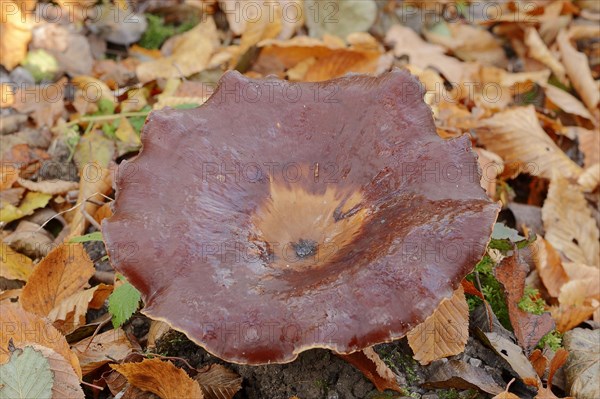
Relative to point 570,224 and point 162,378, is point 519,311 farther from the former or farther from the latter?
point 162,378

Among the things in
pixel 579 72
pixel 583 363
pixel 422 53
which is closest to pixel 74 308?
pixel 583 363

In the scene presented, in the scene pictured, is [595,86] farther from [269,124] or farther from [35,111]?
[35,111]

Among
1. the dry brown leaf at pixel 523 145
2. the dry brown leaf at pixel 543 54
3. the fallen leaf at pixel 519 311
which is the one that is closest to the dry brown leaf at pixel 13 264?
the fallen leaf at pixel 519 311

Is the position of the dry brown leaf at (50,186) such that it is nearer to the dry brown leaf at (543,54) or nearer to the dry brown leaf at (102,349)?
the dry brown leaf at (102,349)

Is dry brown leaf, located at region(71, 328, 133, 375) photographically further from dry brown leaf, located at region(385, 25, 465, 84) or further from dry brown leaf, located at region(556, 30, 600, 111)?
dry brown leaf, located at region(556, 30, 600, 111)

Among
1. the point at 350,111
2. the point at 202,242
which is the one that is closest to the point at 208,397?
the point at 202,242

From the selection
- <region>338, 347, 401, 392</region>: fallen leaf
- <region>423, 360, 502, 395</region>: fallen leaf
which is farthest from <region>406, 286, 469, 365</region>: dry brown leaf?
<region>338, 347, 401, 392</region>: fallen leaf

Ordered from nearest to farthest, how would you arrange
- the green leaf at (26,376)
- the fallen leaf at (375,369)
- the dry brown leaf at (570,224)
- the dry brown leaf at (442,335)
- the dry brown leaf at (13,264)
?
1. the green leaf at (26,376)
2. the fallen leaf at (375,369)
3. the dry brown leaf at (442,335)
4. the dry brown leaf at (13,264)
5. the dry brown leaf at (570,224)
